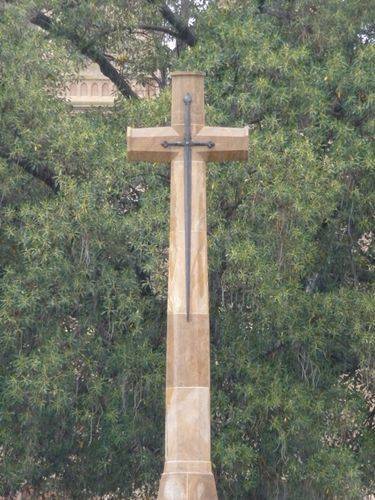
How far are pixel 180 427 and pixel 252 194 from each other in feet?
18.1

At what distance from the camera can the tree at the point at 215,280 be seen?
57.7 feet

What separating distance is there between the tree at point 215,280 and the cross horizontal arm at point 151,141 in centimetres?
401

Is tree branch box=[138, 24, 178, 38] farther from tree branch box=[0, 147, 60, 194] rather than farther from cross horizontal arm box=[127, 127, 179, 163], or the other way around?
cross horizontal arm box=[127, 127, 179, 163]

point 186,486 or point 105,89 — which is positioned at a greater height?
point 105,89

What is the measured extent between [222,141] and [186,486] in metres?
3.00

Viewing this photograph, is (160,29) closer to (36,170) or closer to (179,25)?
(179,25)

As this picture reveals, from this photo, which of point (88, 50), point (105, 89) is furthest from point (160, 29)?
point (105, 89)

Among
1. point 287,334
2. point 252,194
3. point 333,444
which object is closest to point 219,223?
point 252,194

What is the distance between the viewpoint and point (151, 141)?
1323cm

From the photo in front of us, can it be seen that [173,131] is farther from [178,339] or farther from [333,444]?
[333,444]

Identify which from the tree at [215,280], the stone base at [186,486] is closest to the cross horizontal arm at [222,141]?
the stone base at [186,486]

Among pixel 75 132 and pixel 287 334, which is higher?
pixel 75 132

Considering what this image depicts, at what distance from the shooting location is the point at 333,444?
18578mm

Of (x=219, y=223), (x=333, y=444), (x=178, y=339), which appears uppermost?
(x=219, y=223)
